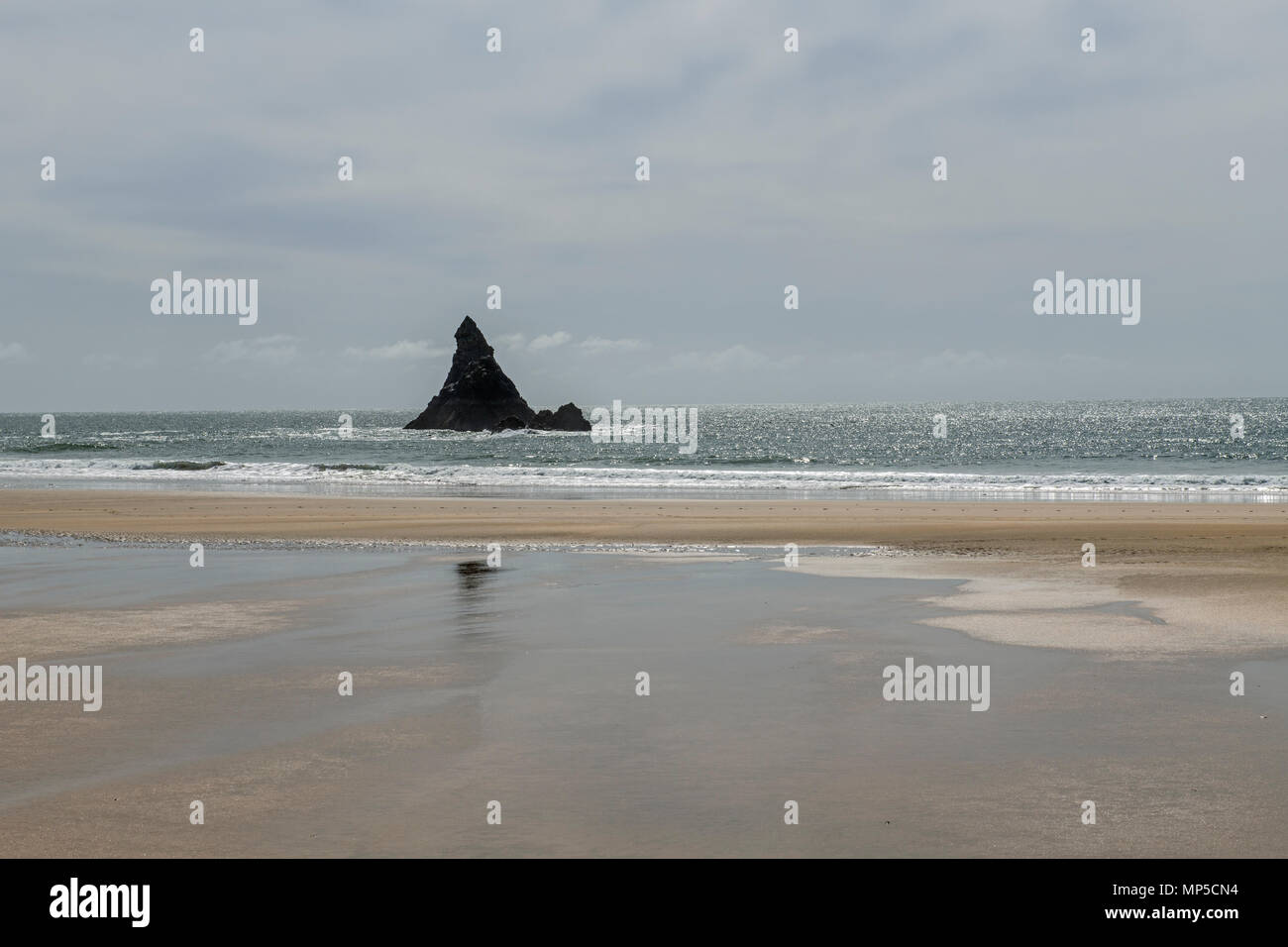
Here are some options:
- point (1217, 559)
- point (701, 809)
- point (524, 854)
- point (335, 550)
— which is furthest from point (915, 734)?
point (335, 550)

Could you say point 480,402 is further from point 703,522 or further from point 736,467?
point 703,522

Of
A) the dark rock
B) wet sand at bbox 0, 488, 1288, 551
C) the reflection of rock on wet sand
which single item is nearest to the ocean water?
wet sand at bbox 0, 488, 1288, 551

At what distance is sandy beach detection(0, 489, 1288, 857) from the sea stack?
413 ft

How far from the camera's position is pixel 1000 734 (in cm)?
701

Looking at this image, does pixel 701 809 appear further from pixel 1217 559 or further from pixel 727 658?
pixel 1217 559

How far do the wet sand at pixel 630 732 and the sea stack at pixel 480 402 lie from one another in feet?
428

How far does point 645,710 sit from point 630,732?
0.58m

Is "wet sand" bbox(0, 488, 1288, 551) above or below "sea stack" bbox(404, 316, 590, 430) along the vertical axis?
below

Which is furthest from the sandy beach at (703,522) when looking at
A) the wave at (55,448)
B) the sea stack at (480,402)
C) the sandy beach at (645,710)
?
the sea stack at (480,402)

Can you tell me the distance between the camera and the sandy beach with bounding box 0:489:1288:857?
5.32 m

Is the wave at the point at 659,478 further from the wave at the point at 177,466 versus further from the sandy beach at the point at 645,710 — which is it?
the sandy beach at the point at 645,710

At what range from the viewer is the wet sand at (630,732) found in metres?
5.27

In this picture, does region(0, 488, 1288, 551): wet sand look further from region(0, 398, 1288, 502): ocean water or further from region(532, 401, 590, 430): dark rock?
region(532, 401, 590, 430): dark rock
